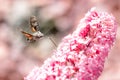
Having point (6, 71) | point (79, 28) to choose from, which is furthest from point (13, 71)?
point (79, 28)

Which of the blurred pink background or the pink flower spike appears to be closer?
the pink flower spike

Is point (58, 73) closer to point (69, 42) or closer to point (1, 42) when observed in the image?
point (69, 42)

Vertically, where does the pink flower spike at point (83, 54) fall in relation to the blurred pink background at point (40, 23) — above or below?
below

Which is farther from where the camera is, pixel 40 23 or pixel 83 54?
pixel 40 23

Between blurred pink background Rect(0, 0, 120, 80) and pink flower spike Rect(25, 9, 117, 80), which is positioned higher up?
blurred pink background Rect(0, 0, 120, 80)

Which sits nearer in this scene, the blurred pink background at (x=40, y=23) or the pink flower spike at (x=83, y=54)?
the pink flower spike at (x=83, y=54)

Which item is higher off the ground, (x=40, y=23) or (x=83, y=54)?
(x=40, y=23)
